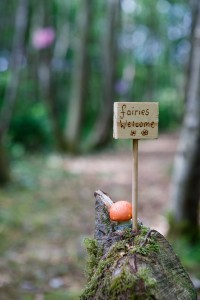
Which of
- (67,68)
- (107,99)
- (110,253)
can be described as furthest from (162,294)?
(67,68)

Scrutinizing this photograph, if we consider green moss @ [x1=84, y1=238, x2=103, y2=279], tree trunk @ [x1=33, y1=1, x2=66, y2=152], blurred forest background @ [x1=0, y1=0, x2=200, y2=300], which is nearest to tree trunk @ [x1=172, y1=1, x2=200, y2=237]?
blurred forest background @ [x1=0, y1=0, x2=200, y2=300]

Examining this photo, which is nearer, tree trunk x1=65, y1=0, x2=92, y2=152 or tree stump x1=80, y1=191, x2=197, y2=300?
tree stump x1=80, y1=191, x2=197, y2=300

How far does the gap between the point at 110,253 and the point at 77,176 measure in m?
6.65

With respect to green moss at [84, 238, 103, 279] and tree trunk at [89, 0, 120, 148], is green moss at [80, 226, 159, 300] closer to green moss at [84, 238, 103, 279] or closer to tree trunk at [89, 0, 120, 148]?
green moss at [84, 238, 103, 279]

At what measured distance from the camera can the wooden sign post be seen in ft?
6.75

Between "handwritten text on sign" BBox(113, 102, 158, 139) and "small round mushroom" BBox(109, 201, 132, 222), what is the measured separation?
14.0 inches

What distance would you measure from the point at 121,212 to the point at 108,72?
1231 cm

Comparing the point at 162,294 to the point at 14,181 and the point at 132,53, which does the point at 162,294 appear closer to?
the point at 14,181

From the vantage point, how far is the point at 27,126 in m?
11.9

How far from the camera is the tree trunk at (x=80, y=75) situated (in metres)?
12.3

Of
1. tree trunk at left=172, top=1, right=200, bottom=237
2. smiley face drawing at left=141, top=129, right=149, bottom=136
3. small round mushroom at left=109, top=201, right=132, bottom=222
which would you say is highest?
tree trunk at left=172, top=1, right=200, bottom=237

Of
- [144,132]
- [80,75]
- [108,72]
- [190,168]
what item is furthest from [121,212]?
[108,72]

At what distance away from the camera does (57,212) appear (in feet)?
20.5

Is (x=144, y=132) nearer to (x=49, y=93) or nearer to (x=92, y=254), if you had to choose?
(x=92, y=254)
